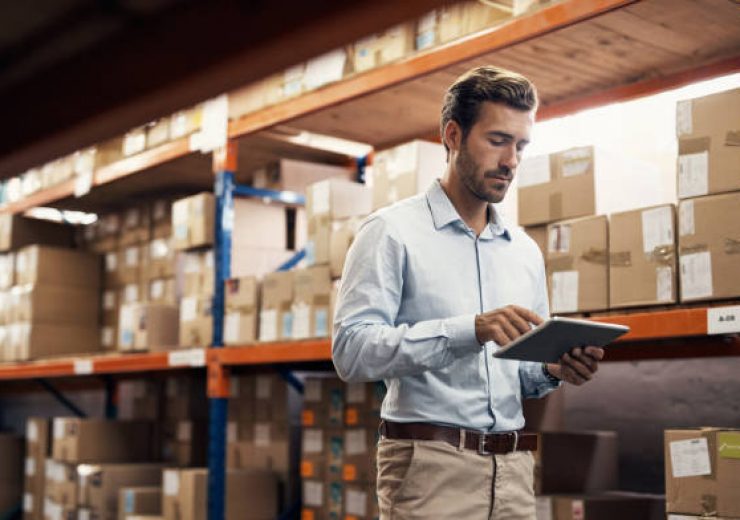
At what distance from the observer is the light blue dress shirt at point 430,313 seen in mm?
1986

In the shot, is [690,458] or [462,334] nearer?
[462,334]

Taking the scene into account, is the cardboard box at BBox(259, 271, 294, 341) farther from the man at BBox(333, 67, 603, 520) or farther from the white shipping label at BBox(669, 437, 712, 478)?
the man at BBox(333, 67, 603, 520)

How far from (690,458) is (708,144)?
Answer: 912mm

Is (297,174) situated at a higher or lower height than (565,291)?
higher

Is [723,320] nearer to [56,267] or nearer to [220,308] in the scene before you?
[220,308]

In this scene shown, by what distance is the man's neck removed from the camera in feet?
7.37

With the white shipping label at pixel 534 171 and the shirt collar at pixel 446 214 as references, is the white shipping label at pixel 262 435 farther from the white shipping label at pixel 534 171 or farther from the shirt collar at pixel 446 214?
the shirt collar at pixel 446 214

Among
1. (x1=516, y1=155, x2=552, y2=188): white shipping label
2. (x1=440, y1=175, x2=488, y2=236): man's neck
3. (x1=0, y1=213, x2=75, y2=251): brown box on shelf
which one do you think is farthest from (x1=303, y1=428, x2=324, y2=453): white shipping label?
(x1=0, y1=213, x2=75, y2=251): brown box on shelf

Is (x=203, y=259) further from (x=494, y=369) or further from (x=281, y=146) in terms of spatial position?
(x=494, y=369)

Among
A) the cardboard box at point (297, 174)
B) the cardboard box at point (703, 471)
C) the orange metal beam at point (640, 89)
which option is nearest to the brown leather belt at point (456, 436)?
the cardboard box at point (703, 471)

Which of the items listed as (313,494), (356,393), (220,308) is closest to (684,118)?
(356,393)

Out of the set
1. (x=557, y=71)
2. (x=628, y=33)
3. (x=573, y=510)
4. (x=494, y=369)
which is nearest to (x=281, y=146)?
(x=557, y=71)

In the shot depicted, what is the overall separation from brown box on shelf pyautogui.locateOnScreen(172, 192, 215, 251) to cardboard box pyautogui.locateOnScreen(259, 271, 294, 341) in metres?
0.55

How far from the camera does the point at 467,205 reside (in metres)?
2.25
